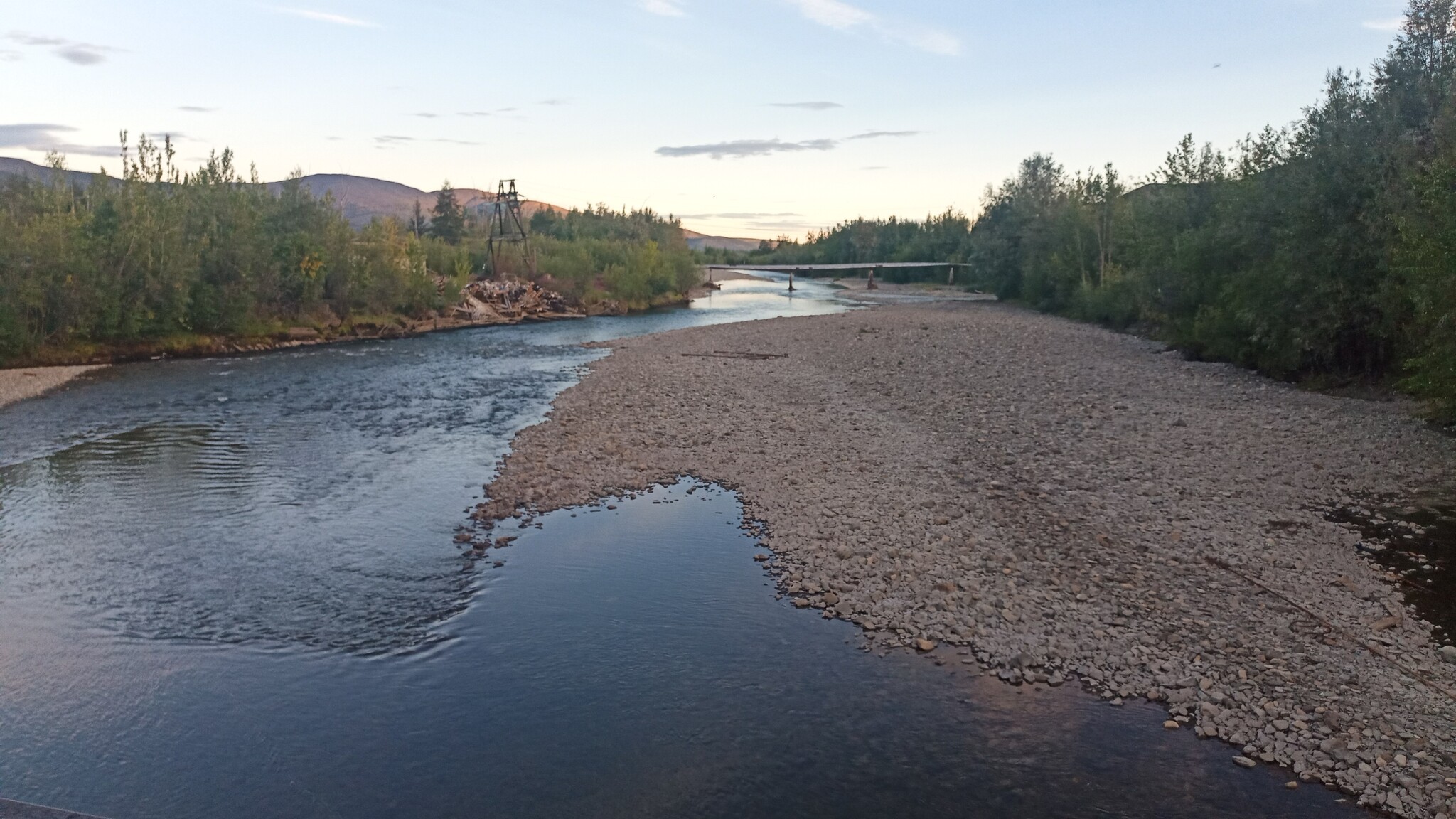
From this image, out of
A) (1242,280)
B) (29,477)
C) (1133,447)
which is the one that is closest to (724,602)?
(1133,447)

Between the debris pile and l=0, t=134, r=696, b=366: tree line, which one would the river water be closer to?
l=0, t=134, r=696, b=366: tree line

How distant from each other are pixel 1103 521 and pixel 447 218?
435 ft

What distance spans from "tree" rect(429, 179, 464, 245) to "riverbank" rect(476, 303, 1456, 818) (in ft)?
349

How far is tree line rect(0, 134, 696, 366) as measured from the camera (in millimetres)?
39688

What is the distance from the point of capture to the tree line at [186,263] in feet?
130

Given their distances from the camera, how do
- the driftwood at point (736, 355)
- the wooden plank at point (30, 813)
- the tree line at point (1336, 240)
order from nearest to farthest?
the wooden plank at point (30, 813), the tree line at point (1336, 240), the driftwood at point (736, 355)

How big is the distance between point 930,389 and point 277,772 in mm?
25661

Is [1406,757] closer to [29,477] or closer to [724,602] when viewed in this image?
[724,602]

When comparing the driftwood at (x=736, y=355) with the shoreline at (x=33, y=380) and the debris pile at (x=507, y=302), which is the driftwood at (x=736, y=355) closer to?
the shoreline at (x=33, y=380)

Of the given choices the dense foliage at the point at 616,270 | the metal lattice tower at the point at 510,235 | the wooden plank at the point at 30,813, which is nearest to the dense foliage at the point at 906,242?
the dense foliage at the point at 616,270

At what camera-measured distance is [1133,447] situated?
21.3 metres

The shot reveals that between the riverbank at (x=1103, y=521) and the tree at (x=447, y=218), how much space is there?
106m

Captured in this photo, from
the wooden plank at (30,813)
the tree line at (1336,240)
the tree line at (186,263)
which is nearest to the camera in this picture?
the wooden plank at (30,813)

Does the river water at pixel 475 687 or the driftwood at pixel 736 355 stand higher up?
the driftwood at pixel 736 355
